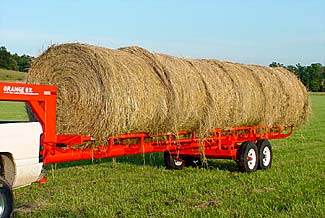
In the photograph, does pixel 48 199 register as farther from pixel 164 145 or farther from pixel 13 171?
pixel 164 145

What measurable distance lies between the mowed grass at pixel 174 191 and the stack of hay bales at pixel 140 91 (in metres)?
0.94

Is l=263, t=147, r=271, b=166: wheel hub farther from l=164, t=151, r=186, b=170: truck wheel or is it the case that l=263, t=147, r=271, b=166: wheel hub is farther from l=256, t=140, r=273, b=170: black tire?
l=164, t=151, r=186, b=170: truck wheel

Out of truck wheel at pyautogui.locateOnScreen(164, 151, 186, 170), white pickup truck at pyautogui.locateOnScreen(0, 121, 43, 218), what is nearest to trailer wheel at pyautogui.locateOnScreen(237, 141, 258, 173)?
truck wheel at pyautogui.locateOnScreen(164, 151, 186, 170)

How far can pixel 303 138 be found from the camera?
17.6m

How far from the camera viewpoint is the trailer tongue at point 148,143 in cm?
652

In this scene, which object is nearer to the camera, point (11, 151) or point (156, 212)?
point (11, 151)

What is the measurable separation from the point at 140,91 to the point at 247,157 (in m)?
3.49

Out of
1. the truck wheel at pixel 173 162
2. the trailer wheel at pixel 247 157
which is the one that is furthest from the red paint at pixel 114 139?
the truck wheel at pixel 173 162

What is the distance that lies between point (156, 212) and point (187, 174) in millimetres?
3495

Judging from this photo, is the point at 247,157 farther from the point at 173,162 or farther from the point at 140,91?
the point at 140,91

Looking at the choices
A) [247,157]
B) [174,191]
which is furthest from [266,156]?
[174,191]

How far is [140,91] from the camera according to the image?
787 centimetres

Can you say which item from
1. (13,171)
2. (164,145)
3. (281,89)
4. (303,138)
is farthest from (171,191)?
(303,138)

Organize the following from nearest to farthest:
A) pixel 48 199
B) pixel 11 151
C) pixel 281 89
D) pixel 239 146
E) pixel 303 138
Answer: pixel 11 151
pixel 48 199
pixel 239 146
pixel 281 89
pixel 303 138
